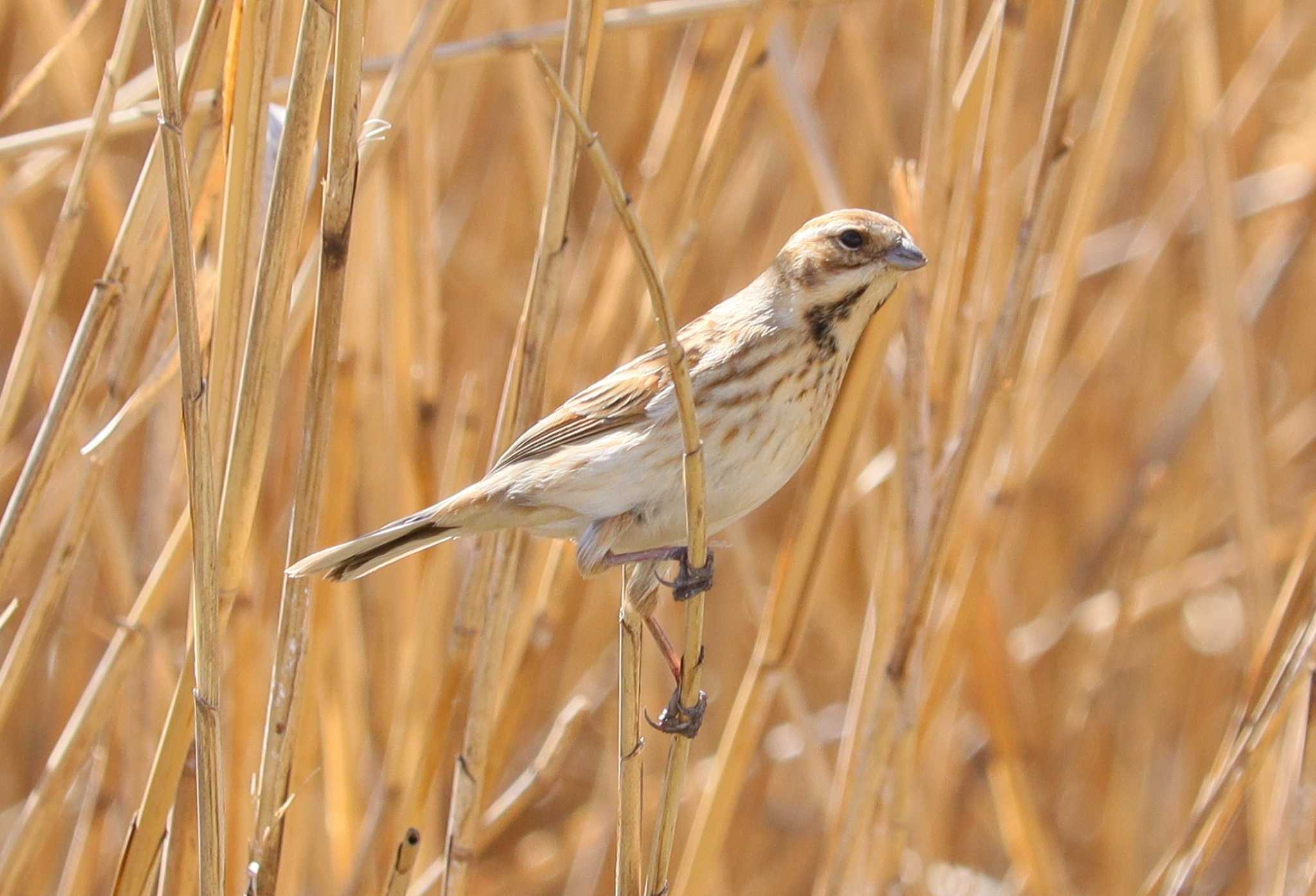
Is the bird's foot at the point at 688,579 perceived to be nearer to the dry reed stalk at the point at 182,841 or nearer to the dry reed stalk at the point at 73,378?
the dry reed stalk at the point at 182,841

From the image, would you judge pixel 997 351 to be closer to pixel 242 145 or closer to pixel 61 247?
pixel 242 145

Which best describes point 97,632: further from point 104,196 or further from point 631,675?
point 631,675

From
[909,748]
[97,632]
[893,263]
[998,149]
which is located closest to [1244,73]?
[998,149]

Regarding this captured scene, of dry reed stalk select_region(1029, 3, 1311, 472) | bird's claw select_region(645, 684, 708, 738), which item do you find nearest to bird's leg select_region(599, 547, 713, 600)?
bird's claw select_region(645, 684, 708, 738)

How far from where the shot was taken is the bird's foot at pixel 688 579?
1.37 m

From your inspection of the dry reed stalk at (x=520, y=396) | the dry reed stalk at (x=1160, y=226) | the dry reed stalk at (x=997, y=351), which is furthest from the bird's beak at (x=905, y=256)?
the dry reed stalk at (x=1160, y=226)

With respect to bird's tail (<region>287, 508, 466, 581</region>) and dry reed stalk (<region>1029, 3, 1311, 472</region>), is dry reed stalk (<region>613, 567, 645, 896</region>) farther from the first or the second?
dry reed stalk (<region>1029, 3, 1311, 472</region>)

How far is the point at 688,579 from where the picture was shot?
4.84 ft

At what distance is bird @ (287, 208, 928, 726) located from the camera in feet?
5.69

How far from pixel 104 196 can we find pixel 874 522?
154cm

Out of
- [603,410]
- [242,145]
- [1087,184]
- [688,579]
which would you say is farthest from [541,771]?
[1087,184]

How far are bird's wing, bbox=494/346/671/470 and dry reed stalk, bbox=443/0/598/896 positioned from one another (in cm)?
19

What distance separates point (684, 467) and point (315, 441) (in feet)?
1.17

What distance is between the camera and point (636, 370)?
1877 millimetres
